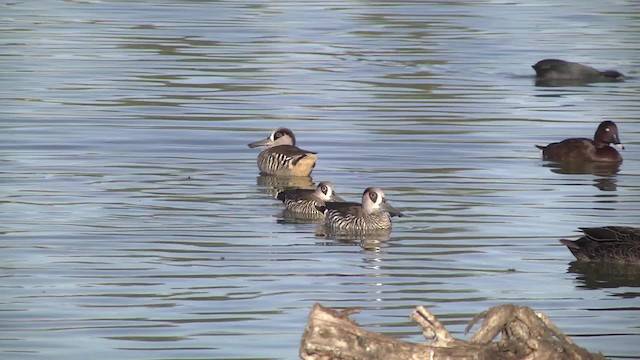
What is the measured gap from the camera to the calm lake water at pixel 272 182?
12234 mm

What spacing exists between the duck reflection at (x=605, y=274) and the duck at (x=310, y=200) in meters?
3.15

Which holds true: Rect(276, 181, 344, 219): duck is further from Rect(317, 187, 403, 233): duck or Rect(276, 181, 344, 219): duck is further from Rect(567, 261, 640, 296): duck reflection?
Rect(567, 261, 640, 296): duck reflection

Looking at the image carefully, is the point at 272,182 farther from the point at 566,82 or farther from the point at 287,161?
the point at 566,82

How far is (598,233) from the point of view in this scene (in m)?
14.4

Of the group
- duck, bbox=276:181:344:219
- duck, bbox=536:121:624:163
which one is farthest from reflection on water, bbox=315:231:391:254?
duck, bbox=536:121:624:163

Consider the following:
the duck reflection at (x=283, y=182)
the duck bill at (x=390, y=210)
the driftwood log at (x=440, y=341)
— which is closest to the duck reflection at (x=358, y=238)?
the duck bill at (x=390, y=210)

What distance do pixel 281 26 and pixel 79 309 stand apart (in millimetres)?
24946

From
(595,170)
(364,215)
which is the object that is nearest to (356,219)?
(364,215)

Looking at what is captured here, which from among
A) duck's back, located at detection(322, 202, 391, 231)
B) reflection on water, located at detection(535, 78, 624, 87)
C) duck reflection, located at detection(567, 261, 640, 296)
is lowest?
duck reflection, located at detection(567, 261, 640, 296)

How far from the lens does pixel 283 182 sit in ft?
62.4

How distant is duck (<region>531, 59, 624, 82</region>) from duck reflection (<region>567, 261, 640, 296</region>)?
1407 centimetres

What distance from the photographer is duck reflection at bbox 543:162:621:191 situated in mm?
19469

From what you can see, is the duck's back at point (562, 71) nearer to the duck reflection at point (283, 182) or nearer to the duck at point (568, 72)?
the duck at point (568, 72)

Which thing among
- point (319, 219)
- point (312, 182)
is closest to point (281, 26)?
point (312, 182)
